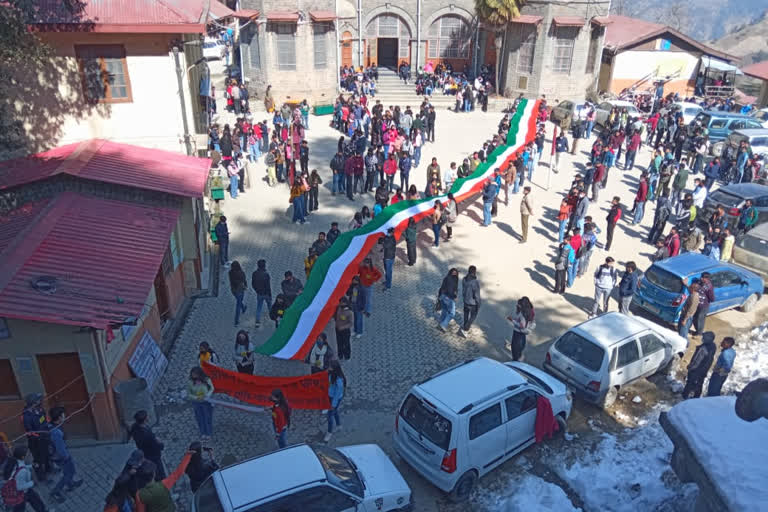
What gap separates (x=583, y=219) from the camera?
18.0 meters

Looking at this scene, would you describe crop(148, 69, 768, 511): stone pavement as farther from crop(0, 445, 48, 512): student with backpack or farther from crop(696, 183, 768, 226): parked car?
crop(0, 445, 48, 512): student with backpack

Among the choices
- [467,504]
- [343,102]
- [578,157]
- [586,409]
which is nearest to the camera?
[467,504]

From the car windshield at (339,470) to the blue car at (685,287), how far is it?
8.74 metres

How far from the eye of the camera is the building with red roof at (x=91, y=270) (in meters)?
9.48

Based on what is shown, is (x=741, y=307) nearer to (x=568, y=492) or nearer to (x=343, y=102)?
(x=568, y=492)

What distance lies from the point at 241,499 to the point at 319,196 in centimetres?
1493

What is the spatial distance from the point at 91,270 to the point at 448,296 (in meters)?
7.02

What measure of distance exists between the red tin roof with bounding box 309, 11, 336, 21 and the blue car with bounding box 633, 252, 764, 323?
73.1 feet

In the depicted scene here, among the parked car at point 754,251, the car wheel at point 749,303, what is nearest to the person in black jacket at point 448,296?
the car wheel at point 749,303

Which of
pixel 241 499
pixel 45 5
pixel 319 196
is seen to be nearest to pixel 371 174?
pixel 319 196

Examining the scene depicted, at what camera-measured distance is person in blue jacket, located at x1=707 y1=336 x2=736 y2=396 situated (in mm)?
11222

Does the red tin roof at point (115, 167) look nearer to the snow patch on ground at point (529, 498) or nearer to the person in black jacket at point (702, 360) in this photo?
the snow patch on ground at point (529, 498)

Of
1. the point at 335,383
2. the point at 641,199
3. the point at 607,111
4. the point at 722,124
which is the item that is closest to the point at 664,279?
the point at 641,199

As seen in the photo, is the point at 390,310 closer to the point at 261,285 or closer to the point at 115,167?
the point at 261,285
